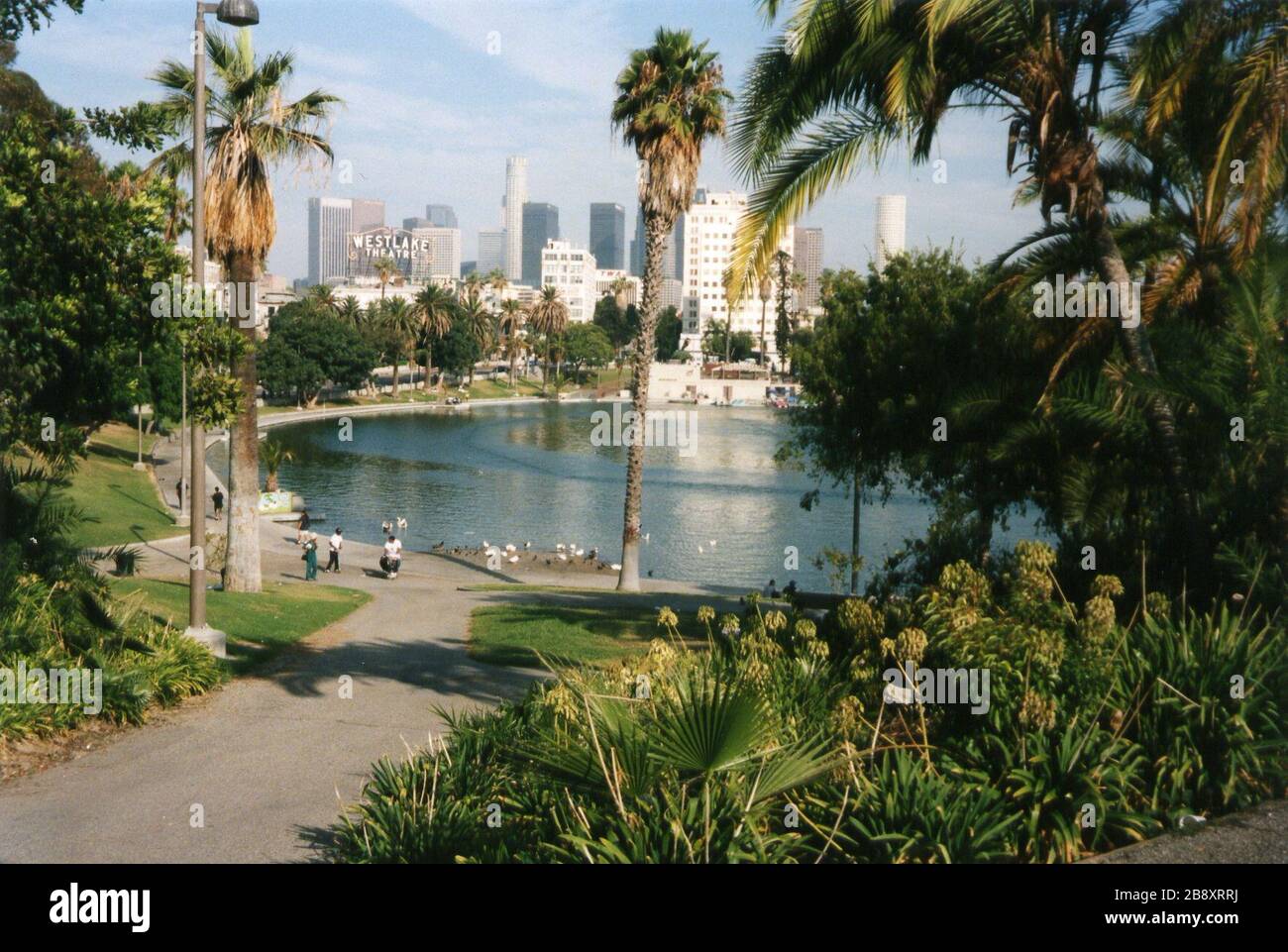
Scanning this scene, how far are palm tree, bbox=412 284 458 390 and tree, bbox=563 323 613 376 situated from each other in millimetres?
31149

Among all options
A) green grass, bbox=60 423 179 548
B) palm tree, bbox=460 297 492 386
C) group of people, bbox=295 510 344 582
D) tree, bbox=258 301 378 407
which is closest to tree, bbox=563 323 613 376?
palm tree, bbox=460 297 492 386

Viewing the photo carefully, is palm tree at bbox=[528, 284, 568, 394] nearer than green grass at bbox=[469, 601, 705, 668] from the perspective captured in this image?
No

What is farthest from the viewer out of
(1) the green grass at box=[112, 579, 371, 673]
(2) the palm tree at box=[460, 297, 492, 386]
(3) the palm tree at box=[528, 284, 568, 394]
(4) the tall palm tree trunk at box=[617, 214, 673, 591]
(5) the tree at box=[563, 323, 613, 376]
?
(5) the tree at box=[563, 323, 613, 376]

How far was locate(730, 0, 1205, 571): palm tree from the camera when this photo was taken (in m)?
10.0

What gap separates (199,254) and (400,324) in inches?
4140

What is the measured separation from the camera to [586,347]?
15250cm

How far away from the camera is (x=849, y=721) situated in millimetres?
7059

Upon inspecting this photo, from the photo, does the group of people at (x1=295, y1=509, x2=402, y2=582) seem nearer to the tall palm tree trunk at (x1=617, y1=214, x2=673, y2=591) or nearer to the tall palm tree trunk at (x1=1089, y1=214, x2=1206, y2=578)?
the tall palm tree trunk at (x1=617, y1=214, x2=673, y2=591)

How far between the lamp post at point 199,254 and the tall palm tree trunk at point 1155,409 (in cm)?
912

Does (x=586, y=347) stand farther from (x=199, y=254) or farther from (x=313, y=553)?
(x=199, y=254)

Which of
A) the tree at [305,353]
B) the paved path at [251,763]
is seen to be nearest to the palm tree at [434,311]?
the tree at [305,353]

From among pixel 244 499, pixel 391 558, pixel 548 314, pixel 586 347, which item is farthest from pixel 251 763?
pixel 586 347

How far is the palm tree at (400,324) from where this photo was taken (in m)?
116
